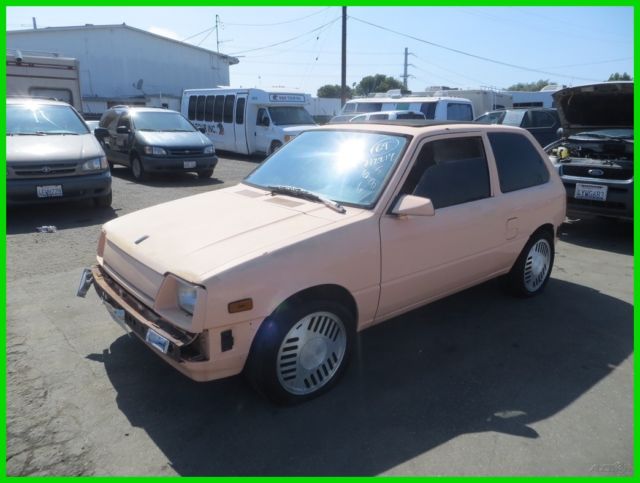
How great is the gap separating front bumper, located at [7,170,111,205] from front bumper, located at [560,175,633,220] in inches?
286

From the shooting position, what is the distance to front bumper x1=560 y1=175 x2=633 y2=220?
255 inches

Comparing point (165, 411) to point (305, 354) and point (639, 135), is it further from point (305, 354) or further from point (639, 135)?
point (639, 135)

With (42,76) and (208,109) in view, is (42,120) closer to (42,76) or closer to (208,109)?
(42,76)

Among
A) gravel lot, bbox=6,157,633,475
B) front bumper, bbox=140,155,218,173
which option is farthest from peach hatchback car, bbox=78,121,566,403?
front bumper, bbox=140,155,218,173

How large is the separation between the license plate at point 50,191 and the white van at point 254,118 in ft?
28.5

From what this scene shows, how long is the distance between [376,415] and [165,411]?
1280 millimetres

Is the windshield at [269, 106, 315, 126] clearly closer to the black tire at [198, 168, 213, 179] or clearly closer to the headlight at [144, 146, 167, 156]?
the black tire at [198, 168, 213, 179]

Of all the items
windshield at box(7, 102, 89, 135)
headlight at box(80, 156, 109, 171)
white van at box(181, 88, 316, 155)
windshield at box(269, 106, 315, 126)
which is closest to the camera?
headlight at box(80, 156, 109, 171)

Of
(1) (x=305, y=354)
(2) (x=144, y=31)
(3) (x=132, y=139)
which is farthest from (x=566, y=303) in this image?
(2) (x=144, y=31)

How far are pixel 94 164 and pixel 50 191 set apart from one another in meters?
0.79

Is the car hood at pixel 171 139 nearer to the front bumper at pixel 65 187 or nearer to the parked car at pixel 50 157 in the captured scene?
the parked car at pixel 50 157

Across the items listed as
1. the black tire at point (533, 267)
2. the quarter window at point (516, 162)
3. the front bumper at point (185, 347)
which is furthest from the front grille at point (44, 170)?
the black tire at point (533, 267)

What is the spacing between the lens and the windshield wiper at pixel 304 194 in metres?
3.19

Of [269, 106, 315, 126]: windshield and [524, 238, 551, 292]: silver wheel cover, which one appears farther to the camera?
[269, 106, 315, 126]: windshield
